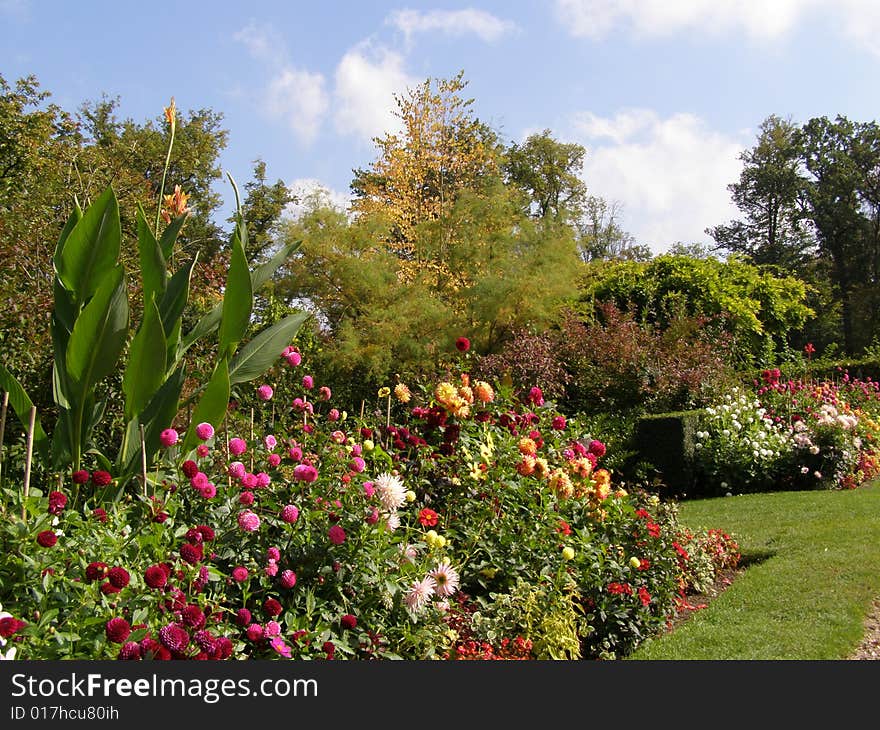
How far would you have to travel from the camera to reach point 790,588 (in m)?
4.39

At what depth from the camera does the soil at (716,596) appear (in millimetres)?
3547

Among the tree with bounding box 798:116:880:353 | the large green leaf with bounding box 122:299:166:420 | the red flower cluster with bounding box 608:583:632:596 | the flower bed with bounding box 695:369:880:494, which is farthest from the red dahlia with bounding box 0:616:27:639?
the tree with bounding box 798:116:880:353

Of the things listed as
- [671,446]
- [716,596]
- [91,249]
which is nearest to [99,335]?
[91,249]

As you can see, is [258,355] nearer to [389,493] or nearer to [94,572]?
[389,493]


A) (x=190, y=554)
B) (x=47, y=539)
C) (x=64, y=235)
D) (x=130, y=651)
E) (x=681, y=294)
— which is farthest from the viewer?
(x=681, y=294)

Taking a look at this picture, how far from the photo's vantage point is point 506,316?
1184cm

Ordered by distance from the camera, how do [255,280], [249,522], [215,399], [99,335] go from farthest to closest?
1. [255,280]
2. [215,399]
3. [99,335]
4. [249,522]

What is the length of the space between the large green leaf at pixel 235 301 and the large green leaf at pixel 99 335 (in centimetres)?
39

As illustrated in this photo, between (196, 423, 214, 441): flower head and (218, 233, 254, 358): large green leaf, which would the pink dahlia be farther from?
(218, 233, 254, 358): large green leaf

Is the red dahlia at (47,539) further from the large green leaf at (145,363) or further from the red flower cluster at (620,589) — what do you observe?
the red flower cluster at (620,589)

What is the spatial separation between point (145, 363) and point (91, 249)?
1.57 feet

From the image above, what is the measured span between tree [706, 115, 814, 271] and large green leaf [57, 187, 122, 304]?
3061cm

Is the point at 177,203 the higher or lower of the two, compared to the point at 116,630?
higher

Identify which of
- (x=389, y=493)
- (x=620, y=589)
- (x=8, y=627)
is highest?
(x=389, y=493)
